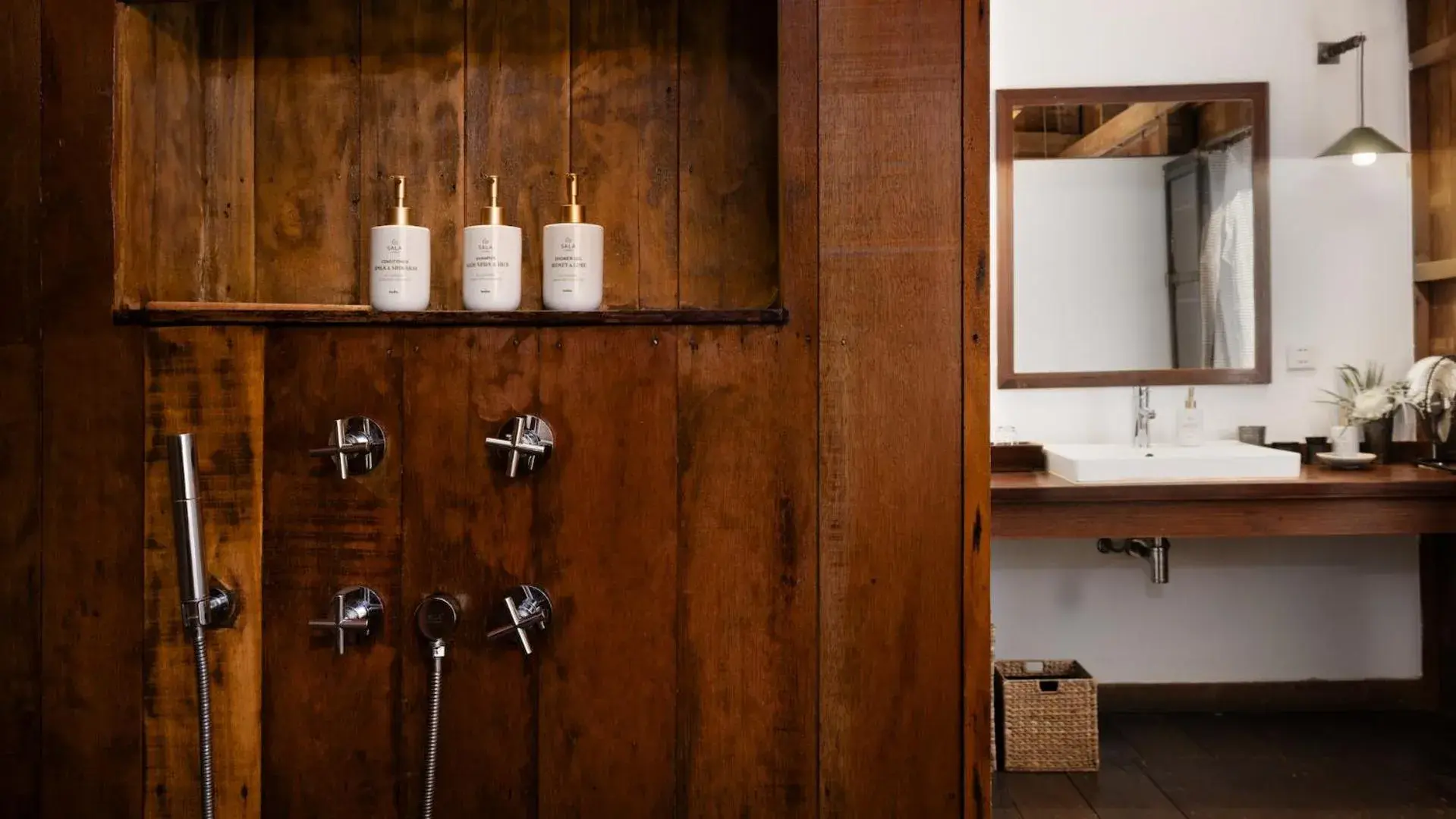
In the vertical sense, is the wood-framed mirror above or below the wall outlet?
above

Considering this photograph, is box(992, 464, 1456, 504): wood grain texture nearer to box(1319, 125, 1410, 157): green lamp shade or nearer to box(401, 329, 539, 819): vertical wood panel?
box(1319, 125, 1410, 157): green lamp shade

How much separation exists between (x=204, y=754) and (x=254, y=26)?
0.96 meters

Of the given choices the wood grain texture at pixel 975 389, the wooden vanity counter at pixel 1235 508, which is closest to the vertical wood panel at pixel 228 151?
the wood grain texture at pixel 975 389

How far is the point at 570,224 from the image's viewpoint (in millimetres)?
1154

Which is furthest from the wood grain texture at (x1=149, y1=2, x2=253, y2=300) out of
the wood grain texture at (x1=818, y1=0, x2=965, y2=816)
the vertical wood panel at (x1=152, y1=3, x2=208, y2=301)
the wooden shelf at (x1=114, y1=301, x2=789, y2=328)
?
the wood grain texture at (x1=818, y1=0, x2=965, y2=816)

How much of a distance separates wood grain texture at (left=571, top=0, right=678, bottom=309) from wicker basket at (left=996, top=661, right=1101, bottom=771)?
1622 millimetres

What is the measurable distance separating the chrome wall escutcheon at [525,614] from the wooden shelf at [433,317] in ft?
1.08

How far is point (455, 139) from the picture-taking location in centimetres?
130

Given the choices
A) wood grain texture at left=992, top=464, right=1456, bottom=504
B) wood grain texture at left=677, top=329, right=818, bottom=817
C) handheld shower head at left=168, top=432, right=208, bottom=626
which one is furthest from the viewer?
wood grain texture at left=992, top=464, right=1456, bottom=504

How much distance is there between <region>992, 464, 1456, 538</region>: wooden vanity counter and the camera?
2096 mm

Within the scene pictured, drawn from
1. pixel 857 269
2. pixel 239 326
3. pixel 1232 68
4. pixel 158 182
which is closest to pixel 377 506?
pixel 239 326

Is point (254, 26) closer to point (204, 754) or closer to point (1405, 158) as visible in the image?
point (204, 754)

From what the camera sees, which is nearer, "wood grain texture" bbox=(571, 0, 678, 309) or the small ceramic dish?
"wood grain texture" bbox=(571, 0, 678, 309)

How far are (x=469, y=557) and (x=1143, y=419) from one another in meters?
2.02
